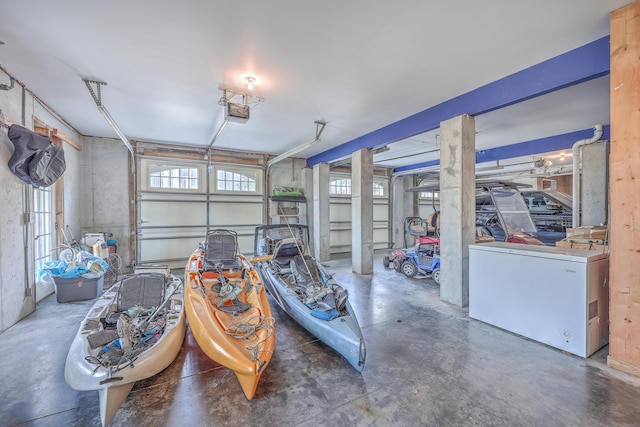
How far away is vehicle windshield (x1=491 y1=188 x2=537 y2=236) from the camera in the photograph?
5234 millimetres

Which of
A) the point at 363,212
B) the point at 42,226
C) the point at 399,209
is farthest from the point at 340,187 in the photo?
the point at 42,226

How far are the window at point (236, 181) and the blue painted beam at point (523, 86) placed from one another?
14.2 feet

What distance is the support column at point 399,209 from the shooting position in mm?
9961

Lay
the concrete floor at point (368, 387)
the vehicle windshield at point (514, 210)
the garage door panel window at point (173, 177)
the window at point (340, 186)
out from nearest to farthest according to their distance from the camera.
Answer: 1. the concrete floor at point (368, 387)
2. the vehicle windshield at point (514, 210)
3. the garage door panel window at point (173, 177)
4. the window at point (340, 186)

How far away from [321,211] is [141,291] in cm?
505

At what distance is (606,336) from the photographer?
2.71 metres

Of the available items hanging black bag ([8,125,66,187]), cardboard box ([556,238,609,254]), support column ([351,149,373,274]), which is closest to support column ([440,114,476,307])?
cardboard box ([556,238,609,254])

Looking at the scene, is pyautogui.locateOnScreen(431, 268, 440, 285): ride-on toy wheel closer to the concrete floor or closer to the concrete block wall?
the concrete floor

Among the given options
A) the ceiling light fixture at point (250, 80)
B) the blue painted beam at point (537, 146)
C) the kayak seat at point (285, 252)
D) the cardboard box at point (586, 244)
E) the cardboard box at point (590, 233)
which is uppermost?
the ceiling light fixture at point (250, 80)

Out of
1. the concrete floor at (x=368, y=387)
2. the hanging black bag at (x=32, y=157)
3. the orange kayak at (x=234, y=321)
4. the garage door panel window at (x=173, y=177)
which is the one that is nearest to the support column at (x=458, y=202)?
the concrete floor at (x=368, y=387)

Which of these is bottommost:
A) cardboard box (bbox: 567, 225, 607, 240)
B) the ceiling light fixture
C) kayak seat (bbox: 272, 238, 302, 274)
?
kayak seat (bbox: 272, 238, 302, 274)

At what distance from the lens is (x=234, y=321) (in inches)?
101

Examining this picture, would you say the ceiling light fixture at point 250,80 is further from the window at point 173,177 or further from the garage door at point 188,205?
the window at point 173,177

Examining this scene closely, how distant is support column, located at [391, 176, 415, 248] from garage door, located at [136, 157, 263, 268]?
5019mm
